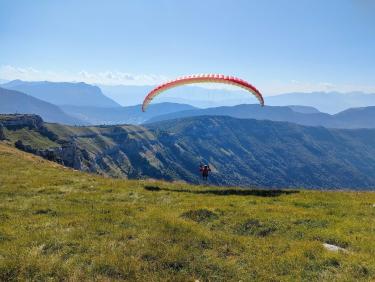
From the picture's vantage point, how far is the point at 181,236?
53.5 feet

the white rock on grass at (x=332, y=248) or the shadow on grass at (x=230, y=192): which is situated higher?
the white rock on grass at (x=332, y=248)

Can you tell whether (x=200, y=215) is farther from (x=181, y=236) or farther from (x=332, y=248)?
(x=332, y=248)

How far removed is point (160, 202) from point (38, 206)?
686cm

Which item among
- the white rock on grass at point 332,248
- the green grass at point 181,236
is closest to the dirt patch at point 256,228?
the green grass at point 181,236

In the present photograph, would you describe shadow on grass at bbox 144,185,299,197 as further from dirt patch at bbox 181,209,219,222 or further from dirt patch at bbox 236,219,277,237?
dirt patch at bbox 236,219,277,237

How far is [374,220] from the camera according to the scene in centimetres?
1922

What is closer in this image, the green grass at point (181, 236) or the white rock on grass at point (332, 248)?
the green grass at point (181, 236)

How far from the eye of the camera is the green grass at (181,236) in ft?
43.1

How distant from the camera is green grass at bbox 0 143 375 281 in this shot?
13141 mm

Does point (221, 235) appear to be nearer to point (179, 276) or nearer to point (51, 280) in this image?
point (179, 276)

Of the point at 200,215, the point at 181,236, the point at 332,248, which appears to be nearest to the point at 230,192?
the point at 200,215

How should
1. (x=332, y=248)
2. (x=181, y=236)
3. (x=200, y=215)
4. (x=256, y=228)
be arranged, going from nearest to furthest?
(x=332, y=248) < (x=181, y=236) < (x=256, y=228) < (x=200, y=215)

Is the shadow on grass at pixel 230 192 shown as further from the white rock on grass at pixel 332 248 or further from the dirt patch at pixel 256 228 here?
the white rock on grass at pixel 332 248

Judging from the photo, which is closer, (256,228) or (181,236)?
(181,236)
